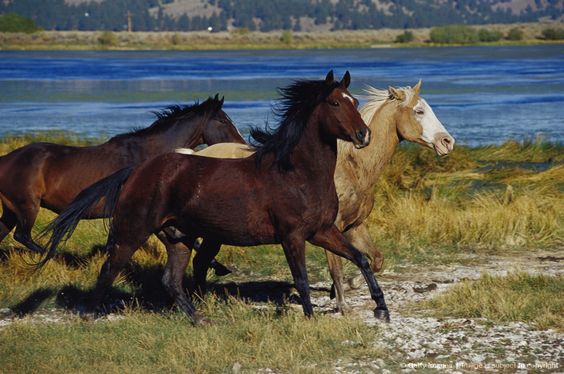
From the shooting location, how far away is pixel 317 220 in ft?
26.8

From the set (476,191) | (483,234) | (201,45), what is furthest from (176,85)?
(201,45)

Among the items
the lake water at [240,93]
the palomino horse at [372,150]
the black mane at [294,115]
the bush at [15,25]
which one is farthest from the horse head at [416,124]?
the bush at [15,25]

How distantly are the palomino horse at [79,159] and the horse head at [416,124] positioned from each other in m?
1.64

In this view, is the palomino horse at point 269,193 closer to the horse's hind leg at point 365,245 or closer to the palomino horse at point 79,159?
the horse's hind leg at point 365,245

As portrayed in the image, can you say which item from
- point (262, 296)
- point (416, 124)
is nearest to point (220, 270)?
point (262, 296)

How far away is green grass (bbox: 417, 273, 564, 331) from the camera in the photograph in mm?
8336

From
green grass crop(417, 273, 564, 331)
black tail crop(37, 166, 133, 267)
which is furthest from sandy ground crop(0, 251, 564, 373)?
black tail crop(37, 166, 133, 267)

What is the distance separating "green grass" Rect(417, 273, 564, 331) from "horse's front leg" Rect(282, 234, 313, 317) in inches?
43.7

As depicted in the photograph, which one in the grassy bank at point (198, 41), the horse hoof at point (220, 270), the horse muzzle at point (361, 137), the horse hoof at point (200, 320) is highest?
the horse muzzle at point (361, 137)

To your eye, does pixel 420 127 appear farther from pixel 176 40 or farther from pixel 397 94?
pixel 176 40

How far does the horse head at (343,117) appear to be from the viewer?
26.2 ft

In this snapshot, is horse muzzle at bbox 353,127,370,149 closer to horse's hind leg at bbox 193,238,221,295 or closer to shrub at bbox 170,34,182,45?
horse's hind leg at bbox 193,238,221,295

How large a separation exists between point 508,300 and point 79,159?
13.3ft

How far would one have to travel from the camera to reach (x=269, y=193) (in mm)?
8234
